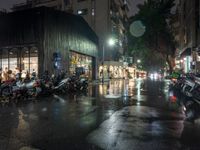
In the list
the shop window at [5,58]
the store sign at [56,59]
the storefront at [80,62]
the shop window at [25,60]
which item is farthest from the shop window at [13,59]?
the storefront at [80,62]

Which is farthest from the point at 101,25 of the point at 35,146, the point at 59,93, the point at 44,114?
the point at 35,146

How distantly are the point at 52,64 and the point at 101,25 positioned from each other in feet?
114

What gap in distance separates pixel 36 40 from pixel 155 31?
102ft

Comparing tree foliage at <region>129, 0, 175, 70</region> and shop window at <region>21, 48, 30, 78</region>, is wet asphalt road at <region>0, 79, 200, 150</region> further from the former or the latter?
tree foliage at <region>129, 0, 175, 70</region>

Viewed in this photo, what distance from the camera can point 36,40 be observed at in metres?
27.3

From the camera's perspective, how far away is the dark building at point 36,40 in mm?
27312

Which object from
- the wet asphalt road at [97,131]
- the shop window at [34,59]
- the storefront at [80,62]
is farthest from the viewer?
the storefront at [80,62]

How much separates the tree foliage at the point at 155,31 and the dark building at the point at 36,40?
77.2ft

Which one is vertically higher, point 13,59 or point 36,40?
point 36,40

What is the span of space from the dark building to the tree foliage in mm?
23516

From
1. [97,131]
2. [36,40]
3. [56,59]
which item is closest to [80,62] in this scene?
[56,59]

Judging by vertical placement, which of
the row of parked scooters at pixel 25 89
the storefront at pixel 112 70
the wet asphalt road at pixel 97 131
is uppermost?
the storefront at pixel 112 70

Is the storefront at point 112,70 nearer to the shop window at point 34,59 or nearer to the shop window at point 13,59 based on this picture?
the shop window at point 13,59

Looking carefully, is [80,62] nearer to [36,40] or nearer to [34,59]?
[34,59]
